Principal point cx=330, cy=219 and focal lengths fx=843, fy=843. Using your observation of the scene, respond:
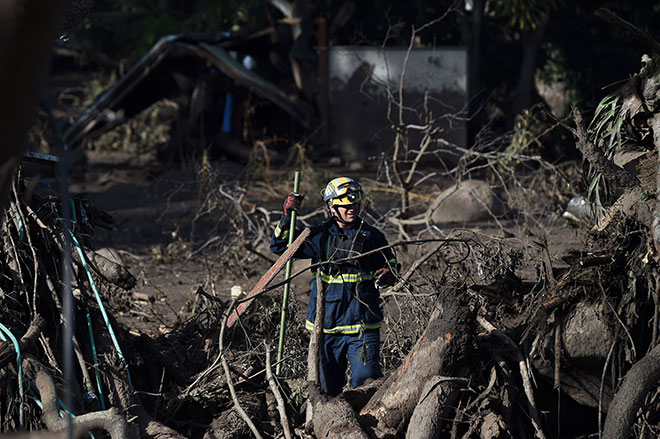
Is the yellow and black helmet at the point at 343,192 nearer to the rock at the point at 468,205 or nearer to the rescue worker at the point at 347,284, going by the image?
the rescue worker at the point at 347,284

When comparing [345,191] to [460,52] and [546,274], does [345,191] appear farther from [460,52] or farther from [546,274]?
[460,52]

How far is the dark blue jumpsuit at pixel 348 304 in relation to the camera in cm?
546

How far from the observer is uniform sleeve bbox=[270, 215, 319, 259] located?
557 centimetres

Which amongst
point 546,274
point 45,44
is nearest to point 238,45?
point 546,274

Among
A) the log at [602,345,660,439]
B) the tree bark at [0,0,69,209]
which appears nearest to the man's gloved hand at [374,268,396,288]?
the log at [602,345,660,439]

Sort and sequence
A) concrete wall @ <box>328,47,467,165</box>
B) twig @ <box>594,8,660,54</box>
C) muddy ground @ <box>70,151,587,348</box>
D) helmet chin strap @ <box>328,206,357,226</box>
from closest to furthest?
twig @ <box>594,8,660,54</box>
helmet chin strap @ <box>328,206,357,226</box>
muddy ground @ <box>70,151,587,348</box>
concrete wall @ <box>328,47,467,165</box>

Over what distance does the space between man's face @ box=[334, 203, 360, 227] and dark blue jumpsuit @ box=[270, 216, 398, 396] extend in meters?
0.07

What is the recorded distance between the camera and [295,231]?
5820mm

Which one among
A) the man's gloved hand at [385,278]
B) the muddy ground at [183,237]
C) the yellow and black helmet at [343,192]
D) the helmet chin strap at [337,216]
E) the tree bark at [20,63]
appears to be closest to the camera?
the tree bark at [20,63]

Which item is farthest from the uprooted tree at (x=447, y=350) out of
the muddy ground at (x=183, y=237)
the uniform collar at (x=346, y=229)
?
the muddy ground at (x=183, y=237)

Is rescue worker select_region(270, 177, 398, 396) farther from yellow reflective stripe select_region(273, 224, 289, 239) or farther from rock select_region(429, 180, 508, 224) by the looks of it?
rock select_region(429, 180, 508, 224)

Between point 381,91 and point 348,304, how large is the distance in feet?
31.7

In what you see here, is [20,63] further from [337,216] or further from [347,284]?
[337,216]

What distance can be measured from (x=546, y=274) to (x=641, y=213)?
25.3 inches
